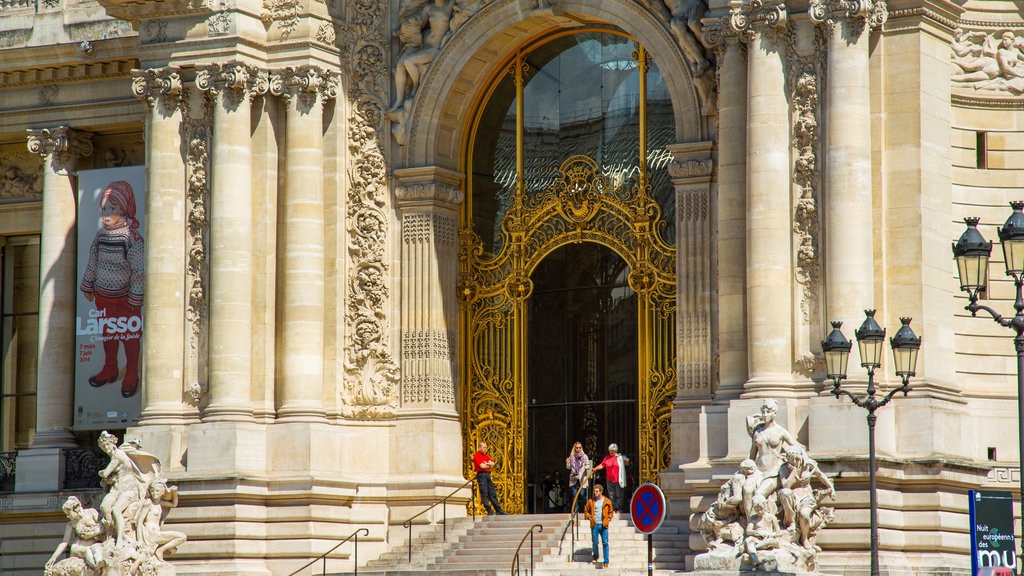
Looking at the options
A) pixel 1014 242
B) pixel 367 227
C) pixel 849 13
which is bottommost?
pixel 1014 242

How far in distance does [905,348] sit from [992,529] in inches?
112

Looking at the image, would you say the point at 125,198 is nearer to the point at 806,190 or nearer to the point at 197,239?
the point at 197,239

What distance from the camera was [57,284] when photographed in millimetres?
35344

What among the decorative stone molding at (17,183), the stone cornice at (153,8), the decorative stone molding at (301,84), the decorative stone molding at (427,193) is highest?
the stone cornice at (153,8)

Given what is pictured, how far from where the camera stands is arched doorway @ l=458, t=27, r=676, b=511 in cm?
3056

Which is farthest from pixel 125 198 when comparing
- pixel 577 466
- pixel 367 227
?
pixel 577 466

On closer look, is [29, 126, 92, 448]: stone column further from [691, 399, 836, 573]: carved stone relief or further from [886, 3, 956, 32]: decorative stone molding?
[886, 3, 956, 32]: decorative stone molding

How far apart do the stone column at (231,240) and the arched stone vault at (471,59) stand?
2.95 m

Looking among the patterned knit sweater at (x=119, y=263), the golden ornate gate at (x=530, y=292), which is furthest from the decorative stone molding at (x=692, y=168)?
the patterned knit sweater at (x=119, y=263)

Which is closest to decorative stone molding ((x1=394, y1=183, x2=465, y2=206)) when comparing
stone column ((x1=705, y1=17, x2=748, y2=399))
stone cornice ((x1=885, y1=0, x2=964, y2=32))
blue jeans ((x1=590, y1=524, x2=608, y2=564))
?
stone column ((x1=705, y1=17, x2=748, y2=399))

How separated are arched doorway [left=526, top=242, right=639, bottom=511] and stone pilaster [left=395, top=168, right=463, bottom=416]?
1501mm

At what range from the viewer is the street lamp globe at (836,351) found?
23016 mm

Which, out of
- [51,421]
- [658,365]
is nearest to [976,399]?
[658,365]

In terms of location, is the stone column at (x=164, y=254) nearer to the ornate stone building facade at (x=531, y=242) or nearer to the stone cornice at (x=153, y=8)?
the ornate stone building facade at (x=531, y=242)
